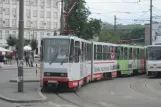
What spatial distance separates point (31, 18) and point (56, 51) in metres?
94.2

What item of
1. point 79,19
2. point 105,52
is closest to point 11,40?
point 79,19

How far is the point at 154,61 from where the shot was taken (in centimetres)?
3198

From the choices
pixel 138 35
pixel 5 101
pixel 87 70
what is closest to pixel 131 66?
pixel 87 70

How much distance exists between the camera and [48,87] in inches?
747

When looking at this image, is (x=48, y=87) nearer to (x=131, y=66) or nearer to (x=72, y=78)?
(x=72, y=78)

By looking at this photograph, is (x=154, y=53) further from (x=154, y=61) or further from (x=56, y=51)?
(x=56, y=51)

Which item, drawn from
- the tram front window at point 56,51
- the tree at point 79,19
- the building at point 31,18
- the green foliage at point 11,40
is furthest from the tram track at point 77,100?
the building at point 31,18

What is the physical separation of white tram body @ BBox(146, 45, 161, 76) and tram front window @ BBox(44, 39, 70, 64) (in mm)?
15186

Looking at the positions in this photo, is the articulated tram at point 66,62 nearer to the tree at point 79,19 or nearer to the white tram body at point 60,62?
the white tram body at point 60,62

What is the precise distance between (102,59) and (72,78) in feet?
28.1

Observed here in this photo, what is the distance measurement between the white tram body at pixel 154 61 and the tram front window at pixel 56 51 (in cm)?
1519

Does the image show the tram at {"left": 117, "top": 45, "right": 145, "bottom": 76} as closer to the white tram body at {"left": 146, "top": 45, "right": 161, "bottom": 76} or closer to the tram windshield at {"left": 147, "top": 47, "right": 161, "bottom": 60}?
the white tram body at {"left": 146, "top": 45, "right": 161, "bottom": 76}

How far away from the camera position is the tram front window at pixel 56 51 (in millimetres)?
18344

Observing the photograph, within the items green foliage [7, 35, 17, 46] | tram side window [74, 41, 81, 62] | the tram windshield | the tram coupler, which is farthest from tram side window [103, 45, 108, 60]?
green foliage [7, 35, 17, 46]
